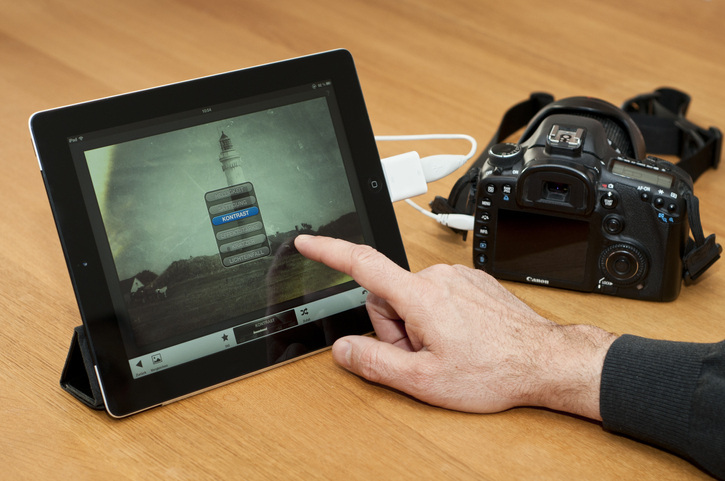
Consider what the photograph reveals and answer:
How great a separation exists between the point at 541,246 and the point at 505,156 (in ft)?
0.35

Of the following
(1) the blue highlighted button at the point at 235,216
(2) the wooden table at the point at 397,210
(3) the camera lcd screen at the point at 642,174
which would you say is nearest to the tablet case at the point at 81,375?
(2) the wooden table at the point at 397,210

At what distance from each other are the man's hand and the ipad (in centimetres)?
4

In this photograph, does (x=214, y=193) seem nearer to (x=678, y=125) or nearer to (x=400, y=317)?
(x=400, y=317)

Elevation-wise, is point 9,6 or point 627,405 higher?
point 9,6

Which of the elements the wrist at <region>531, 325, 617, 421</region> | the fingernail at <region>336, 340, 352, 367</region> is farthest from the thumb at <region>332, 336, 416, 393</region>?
the wrist at <region>531, 325, 617, 421</region>

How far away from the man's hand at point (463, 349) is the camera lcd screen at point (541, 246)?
12 cm

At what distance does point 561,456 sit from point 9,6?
1323 millimetres

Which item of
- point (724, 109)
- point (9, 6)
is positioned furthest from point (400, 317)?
point (9, 6)

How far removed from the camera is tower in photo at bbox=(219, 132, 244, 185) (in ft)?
2.44

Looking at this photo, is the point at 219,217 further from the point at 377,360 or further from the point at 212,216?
the point at 377,360

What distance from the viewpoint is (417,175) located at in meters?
0.88

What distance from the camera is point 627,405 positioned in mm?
685

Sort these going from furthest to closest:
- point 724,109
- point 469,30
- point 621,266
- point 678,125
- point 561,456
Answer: point 469,30 → point 724,109 → point 678,125 → point 621,266 → point 561,456

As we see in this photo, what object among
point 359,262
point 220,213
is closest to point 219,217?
point 220,213
